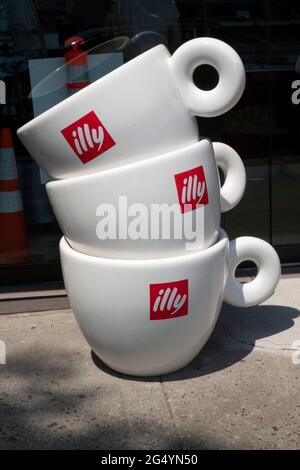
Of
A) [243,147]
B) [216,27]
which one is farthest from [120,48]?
[243,147]

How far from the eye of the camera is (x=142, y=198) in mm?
3812

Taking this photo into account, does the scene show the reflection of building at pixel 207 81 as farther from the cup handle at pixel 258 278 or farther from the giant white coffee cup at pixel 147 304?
the giant white coffee cup at pixel 147 304

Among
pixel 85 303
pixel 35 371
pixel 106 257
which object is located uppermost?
pixel 106 257

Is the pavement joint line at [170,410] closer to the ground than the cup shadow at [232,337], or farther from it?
farther from it

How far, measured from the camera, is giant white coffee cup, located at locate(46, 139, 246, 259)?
381 cm

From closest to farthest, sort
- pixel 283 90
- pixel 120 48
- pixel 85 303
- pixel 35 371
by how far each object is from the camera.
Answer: pixel 85 303 → pixel 35 371 → pixel 120 48 → pixel 283 90

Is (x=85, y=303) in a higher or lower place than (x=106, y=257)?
lower

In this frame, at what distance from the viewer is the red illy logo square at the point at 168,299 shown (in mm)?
3926

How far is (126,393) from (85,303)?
51 centimetres

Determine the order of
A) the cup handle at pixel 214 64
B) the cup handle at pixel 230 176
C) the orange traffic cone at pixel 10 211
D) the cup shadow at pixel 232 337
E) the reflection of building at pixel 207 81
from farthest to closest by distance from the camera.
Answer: the orange traffic cone at pixel 10 211, the reflection of building at pixel 207 81, the cup handle at pixel 230 176, the cup shadow at pixel 232 337, the cup handle at pixel 214 64

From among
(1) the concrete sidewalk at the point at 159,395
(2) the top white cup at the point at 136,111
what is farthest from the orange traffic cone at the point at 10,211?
(2) the top white cup at the point at 136,111

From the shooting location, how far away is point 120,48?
5574 millimetres

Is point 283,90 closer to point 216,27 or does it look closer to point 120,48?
point 216,27

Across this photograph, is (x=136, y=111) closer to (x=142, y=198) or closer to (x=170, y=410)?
(x=142, y=198)
